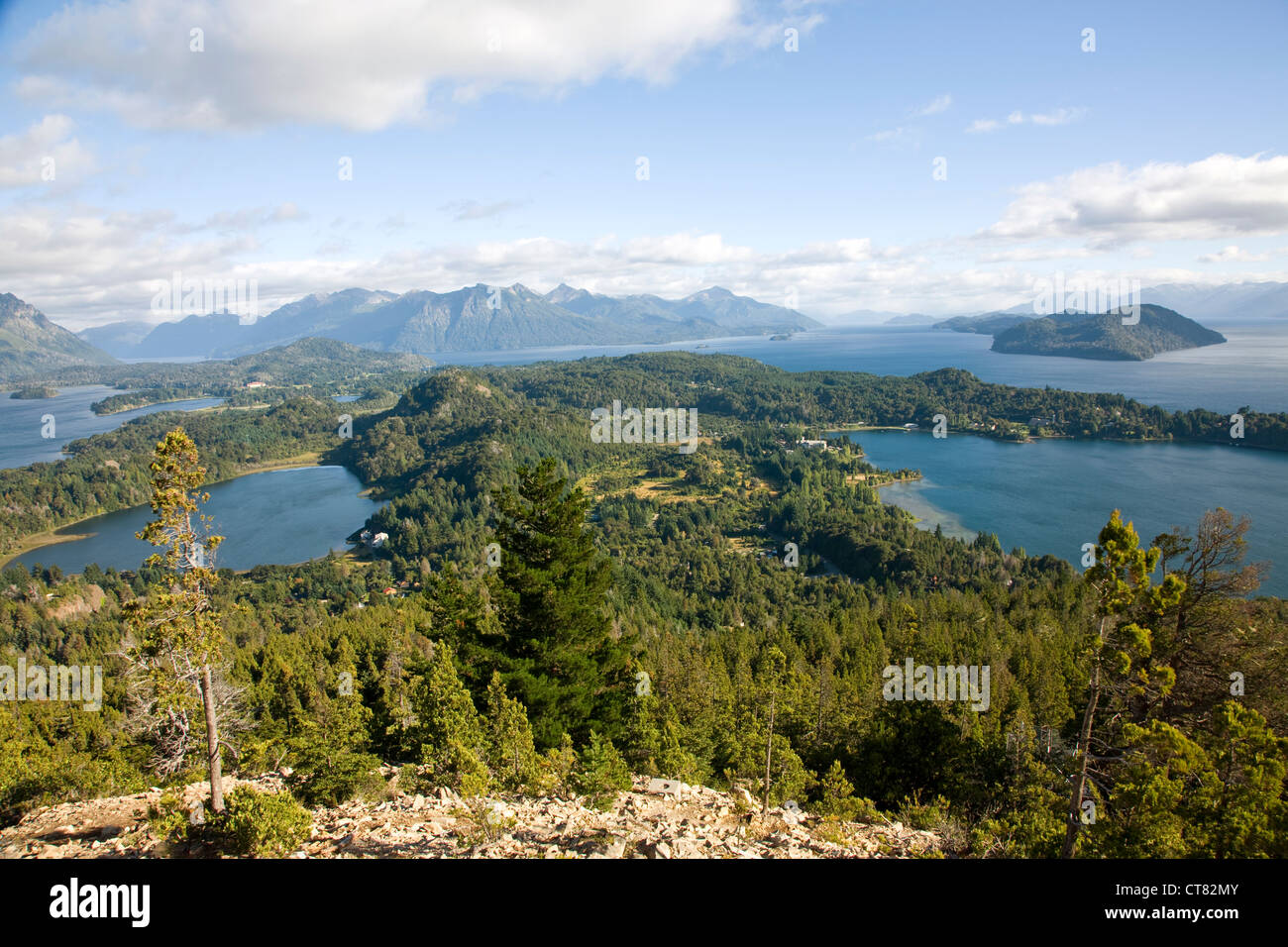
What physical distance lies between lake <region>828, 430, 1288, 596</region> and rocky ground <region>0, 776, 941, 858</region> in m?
58.7

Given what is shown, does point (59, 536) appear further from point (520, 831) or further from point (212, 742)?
point (520, 831)

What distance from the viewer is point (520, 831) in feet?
30.2

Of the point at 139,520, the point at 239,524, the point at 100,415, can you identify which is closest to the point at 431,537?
the point at 239,524

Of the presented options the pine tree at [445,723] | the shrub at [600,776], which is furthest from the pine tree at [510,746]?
the shrub at [600,776]

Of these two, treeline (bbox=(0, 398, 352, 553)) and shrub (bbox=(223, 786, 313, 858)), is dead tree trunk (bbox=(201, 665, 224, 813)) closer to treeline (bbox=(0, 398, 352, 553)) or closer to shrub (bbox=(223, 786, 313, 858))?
shrub (bbox=(223, 786, 313, 858))

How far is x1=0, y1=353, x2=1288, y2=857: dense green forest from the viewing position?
8.64m

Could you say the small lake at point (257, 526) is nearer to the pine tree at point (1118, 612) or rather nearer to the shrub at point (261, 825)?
the shrub at point (261, 825)

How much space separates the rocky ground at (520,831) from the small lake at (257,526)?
208 feet

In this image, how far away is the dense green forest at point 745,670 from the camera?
8.64m

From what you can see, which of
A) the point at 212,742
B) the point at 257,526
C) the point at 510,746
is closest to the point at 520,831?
the point at 510,746

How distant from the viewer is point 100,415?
655 ft

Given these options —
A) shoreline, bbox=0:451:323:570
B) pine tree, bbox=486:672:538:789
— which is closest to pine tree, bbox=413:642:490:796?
pine tree, bbox=486:672:538:789
